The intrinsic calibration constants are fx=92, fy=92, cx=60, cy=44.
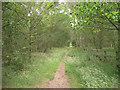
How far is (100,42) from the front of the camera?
632 cm

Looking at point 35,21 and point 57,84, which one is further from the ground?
point 35,21

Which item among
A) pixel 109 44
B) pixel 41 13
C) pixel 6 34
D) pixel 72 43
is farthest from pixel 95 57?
pixel 6 34

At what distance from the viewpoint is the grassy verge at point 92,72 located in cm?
503

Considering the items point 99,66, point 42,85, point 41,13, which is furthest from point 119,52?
point 41,13

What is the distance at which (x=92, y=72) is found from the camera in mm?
6289

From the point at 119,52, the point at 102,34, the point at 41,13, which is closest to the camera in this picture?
the point at 119,52

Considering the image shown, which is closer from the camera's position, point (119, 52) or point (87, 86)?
point (119, 52)

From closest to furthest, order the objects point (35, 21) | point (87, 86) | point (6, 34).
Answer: point (87, 86), point (6, 34), point (35, 21)

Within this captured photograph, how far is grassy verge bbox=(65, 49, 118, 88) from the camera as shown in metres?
5.03

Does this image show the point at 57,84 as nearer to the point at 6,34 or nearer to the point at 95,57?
the point at 95,57

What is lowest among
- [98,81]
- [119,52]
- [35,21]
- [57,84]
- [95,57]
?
[57,84]

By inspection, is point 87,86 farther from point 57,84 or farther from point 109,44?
point 109,44

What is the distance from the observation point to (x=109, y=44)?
216 inches

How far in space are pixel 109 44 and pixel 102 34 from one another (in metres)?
0.80
